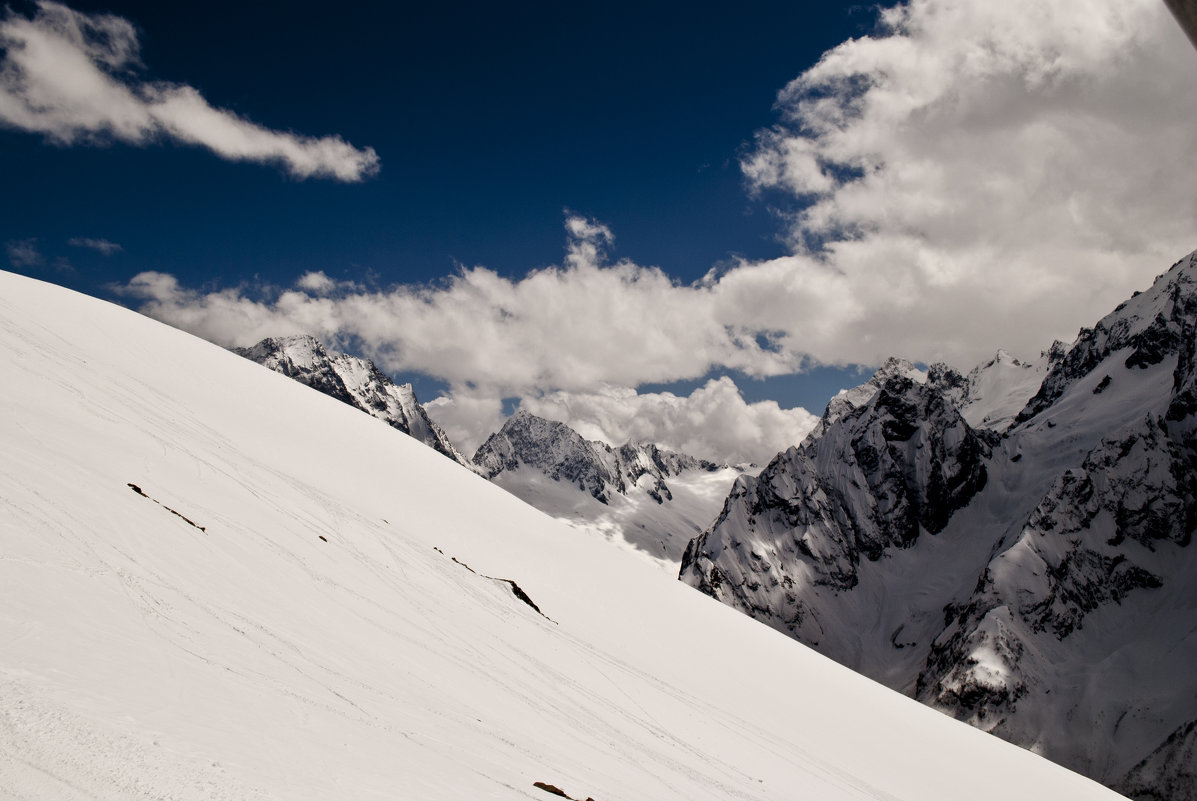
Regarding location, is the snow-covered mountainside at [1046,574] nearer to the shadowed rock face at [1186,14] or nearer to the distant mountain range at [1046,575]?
the distant mountain range at [1046,575]

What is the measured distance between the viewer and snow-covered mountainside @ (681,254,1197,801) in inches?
4695

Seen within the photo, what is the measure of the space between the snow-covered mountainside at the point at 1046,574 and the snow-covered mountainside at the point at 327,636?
125 metres

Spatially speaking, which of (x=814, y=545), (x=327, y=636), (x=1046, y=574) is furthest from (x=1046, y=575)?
(x=327, y=636)

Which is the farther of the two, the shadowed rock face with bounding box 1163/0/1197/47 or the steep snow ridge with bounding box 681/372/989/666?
the steep snow ridge with bounding box 681/372/989/666

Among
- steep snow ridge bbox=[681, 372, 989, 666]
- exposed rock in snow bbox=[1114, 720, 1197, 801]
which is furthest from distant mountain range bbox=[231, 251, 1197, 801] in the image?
steep snow ridge bbox=[681, 372, 989, 666]

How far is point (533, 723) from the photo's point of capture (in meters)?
10.6

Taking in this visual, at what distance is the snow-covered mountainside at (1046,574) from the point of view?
119 metres

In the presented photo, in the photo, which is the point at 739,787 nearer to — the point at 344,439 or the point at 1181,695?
the point at 344,439

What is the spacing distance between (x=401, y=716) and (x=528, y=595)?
948cm

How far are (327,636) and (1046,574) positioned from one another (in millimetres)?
173332

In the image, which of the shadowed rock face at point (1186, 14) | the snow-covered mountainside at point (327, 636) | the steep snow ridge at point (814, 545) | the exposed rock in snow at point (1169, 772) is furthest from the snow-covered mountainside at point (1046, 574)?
the shadowed rock face at point (1186, 14)

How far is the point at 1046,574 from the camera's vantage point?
14275 centimetres

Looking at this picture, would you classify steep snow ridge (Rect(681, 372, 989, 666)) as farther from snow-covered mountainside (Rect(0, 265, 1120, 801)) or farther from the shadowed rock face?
the shadowed rock face

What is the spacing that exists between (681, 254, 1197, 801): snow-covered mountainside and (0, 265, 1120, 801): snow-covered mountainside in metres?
125
